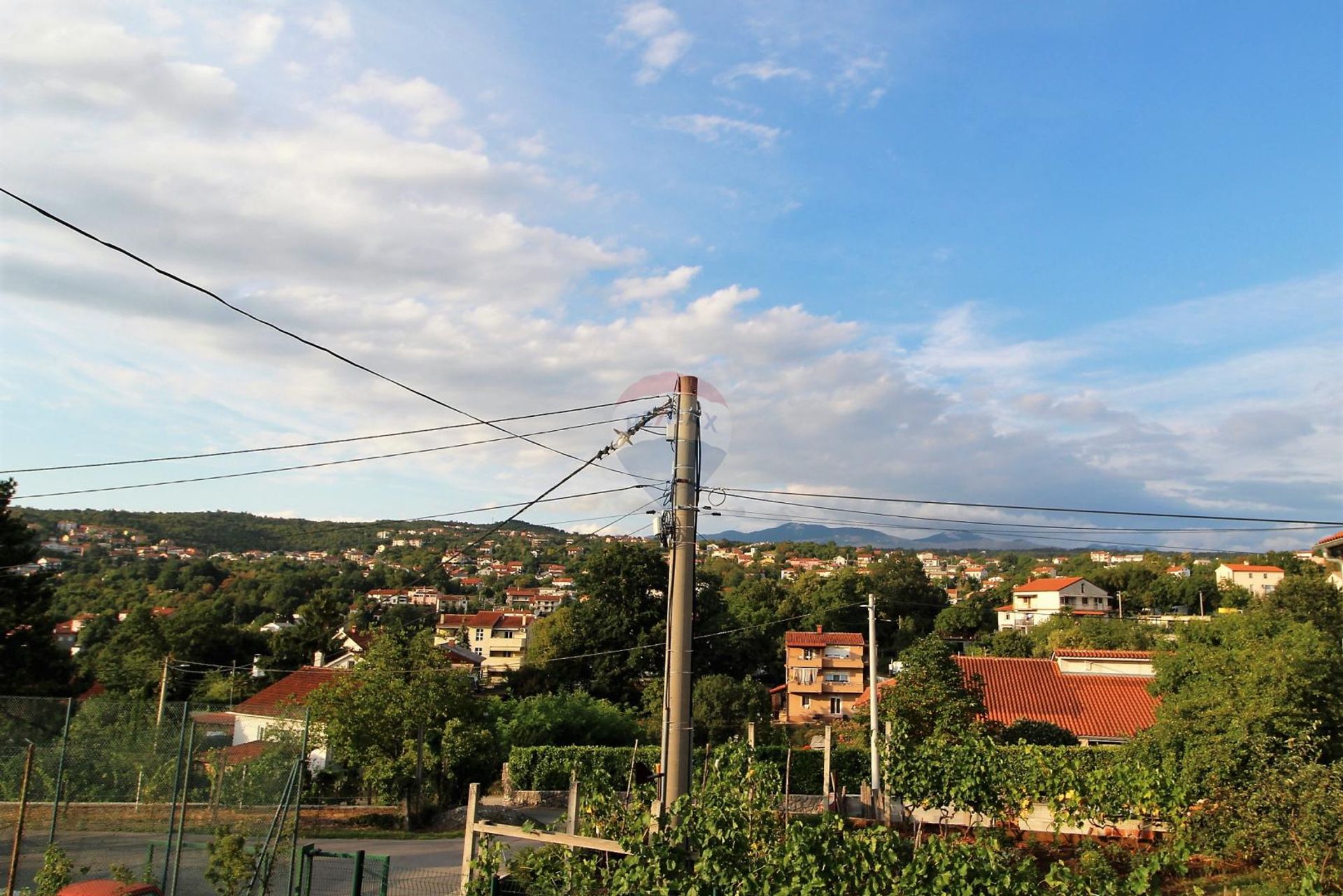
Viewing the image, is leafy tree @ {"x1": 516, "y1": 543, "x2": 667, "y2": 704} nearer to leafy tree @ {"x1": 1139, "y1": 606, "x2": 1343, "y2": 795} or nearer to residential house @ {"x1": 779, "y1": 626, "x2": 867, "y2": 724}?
residential house @ {"x1": 779, "y1": 626, "x2": 867, "y2": 724}

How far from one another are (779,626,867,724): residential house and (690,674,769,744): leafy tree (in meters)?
15.3

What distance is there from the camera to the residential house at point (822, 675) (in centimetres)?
4644

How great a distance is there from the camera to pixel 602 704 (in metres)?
29.5

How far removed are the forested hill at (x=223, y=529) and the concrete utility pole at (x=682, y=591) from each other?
82904 millimetres

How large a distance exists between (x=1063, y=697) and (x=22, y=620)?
104ft

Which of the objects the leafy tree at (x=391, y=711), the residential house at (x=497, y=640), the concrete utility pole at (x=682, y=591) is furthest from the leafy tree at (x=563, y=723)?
the residential house at (x=497, y=640)

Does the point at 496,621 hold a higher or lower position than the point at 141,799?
higher

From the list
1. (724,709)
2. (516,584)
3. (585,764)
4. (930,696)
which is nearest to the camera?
(930,696)

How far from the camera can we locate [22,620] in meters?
25.3

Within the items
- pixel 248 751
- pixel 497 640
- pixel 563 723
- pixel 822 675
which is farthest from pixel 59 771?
pixel 497 640

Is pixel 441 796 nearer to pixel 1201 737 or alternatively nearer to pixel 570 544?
pixel 570 544

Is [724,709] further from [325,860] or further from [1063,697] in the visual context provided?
[325,860]

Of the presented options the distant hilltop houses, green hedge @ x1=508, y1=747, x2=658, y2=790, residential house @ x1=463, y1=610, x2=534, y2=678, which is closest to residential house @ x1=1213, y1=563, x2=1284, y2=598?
the distant hilltop houses

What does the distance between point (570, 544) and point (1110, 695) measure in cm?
2187
